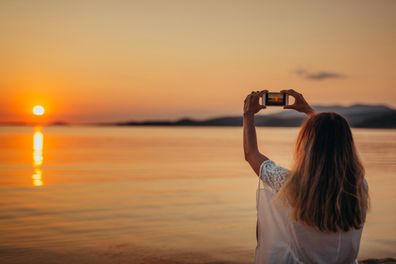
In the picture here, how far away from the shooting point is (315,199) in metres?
2.60

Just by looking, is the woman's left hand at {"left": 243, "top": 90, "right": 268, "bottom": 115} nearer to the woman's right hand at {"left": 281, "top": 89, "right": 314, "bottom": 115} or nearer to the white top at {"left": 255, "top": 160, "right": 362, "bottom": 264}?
the woman's right hand at {"left": 281, "top": 89, "right": 314, "bottom": 115}

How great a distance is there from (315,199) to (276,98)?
89cm

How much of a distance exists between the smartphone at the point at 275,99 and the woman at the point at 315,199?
0.51 m

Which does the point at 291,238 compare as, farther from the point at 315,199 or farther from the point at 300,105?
the point at 300,105

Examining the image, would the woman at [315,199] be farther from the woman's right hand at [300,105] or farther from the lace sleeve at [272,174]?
the woman's right hand at [300,105]

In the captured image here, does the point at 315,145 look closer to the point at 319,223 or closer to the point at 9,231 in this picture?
the point at 319,223

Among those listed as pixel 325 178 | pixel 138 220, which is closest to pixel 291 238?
pixel 325 178

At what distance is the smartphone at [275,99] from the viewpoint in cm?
328

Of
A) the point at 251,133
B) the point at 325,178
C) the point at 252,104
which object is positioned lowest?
the point at 325,178

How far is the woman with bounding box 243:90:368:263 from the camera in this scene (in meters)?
2.60

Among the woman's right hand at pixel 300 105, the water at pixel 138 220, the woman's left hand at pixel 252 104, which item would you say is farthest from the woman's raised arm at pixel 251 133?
the water at pixel 138 220

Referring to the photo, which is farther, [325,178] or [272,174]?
[272,174]

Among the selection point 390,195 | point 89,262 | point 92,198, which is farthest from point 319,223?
point 390,195

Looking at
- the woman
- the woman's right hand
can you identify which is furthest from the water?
the woman
